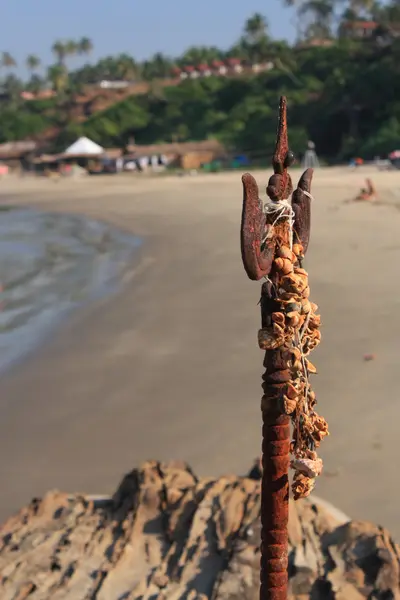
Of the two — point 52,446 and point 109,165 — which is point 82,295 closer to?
point 52,446

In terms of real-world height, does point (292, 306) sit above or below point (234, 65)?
below

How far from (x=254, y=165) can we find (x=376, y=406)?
49.6 meters

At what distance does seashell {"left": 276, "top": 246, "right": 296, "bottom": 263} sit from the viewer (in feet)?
9.82

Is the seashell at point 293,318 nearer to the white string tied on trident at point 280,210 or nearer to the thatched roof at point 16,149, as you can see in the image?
the white string tied on trident at point 280,210

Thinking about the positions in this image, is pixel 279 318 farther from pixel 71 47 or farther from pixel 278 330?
pixel 71 47

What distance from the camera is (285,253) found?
2998 millimetres

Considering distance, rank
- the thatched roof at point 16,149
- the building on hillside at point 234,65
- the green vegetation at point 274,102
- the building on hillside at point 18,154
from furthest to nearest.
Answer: the building on hillside at point 234,65, the thatched roof at point 16,149, the building on hillside at point 18,154, the green vegetation at point 274,102

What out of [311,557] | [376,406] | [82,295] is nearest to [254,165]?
[82,295]

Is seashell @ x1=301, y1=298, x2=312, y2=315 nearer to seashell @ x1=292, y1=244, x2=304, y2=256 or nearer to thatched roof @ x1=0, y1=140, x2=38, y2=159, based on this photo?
seashell @ x1=292, y1=244, x2=304, y2=256

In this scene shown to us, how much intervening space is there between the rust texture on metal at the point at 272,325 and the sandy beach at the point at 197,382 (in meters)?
3.97

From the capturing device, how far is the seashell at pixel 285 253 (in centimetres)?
299

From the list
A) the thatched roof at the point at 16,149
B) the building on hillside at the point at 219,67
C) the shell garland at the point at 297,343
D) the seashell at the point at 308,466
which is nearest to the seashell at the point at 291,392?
the shell garland at the point at 297,343

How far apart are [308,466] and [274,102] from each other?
7037cm

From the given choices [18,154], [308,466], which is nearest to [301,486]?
[308,466]
